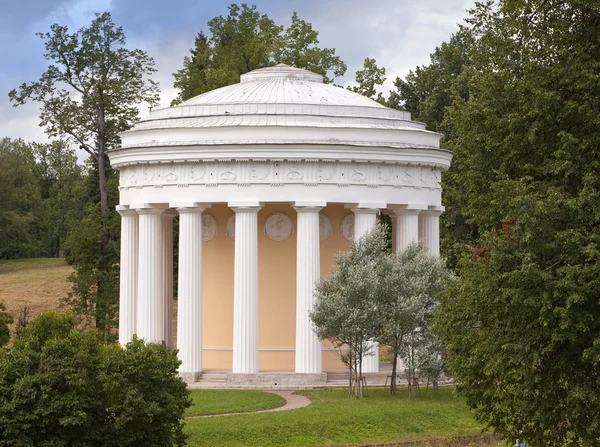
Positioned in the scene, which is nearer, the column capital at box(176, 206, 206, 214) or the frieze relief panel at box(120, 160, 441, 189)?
the frieze relief panel at box(120, 160, 441, 189)

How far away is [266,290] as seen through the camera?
60188 millimetres

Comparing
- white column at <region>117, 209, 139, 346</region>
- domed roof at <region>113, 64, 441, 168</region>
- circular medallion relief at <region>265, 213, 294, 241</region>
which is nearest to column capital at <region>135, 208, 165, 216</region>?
white column at <region>117, 209, 139, 346</region>

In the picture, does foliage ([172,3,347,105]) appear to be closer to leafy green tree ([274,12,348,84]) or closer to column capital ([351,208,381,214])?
leafy green tree ([274,12,348,84])

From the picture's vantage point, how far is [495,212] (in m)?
34.3

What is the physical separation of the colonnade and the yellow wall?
95.4 inches

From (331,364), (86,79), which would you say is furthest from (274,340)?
(86,79)

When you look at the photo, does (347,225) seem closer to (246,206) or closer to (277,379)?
(246,206)

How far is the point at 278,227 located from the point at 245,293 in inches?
201

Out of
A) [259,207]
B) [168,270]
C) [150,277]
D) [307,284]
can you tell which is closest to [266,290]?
[307,284]

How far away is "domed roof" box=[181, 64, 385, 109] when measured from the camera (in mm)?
60344

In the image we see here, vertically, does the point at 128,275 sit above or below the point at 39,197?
below

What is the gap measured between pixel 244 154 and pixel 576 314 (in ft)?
90.3

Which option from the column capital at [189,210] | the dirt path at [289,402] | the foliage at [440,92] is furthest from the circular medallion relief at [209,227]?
the foliage at [440,92]

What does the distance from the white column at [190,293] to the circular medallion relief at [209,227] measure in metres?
3.91
